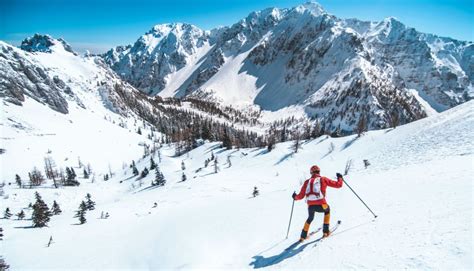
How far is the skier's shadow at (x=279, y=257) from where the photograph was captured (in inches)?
401

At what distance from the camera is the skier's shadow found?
1019cm

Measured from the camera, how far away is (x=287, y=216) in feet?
50.3

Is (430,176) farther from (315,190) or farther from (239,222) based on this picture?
(239,222)

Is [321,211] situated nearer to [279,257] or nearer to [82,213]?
[279,257]

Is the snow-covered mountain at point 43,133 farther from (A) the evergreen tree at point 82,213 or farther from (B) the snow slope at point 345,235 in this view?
(B) the snow slope at point 345,235

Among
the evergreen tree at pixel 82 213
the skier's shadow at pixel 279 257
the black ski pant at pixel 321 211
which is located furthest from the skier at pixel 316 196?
the evergreen tree at pixel 82 213

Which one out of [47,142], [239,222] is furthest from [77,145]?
[239,222]

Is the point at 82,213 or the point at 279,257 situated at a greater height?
the point at 82,213

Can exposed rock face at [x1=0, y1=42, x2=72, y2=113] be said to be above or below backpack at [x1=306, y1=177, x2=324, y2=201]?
above

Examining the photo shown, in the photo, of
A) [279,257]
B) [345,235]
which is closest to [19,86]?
[279,257]

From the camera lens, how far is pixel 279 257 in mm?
10414

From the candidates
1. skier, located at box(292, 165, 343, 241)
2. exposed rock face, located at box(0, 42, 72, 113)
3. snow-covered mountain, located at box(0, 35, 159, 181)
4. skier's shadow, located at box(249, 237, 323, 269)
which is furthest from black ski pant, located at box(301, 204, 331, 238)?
exposed rock face, located at box(0, 42, 72, 113)

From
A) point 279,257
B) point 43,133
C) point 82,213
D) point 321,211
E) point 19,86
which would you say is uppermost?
point 19,86

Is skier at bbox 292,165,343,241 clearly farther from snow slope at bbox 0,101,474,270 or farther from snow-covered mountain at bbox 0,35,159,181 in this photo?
snow-covered mountain at bbox 0,35,159,181
